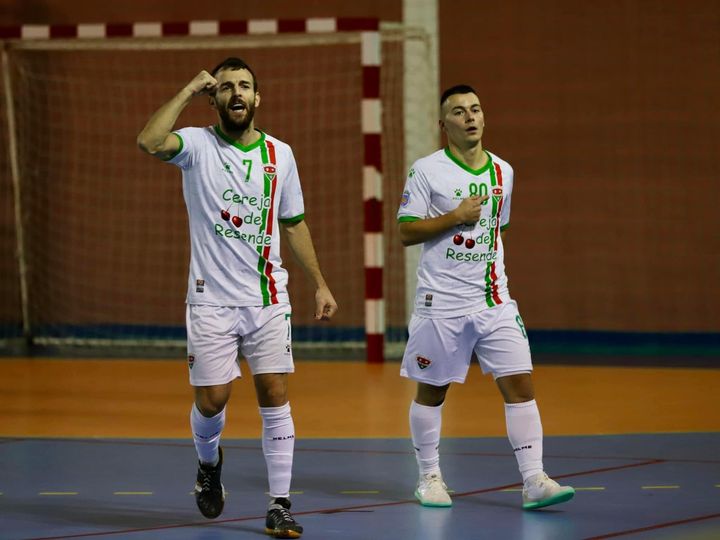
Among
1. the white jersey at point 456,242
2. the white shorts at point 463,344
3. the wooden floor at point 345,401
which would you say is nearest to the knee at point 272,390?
the white shorts at point 463,344

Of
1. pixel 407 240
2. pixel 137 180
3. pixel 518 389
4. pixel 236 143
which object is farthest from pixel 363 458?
pixel 137 180

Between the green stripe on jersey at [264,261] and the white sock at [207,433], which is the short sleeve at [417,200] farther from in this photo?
the white sock at [207,433]

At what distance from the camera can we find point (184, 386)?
10453 millimetres

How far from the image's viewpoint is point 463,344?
20.1 ft

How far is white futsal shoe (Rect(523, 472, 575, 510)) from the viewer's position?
575 cm

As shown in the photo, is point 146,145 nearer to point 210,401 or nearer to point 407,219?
point 210,401

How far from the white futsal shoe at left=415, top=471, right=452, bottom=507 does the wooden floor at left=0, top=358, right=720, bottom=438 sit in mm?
2023

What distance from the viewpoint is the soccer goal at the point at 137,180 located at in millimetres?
13500

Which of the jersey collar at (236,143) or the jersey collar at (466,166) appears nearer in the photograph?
the jersey collar at (236,143)

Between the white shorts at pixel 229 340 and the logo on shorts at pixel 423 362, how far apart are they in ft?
2.46

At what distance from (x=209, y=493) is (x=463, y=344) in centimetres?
127

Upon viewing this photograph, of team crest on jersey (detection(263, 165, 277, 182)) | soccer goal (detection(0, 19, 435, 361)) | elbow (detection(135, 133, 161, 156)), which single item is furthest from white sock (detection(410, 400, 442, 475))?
soccer goal (detection(0, 19, 435, 361))

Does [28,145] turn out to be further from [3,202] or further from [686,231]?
[686,231]

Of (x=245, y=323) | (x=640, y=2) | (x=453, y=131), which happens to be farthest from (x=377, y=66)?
(x=245, y=323)
